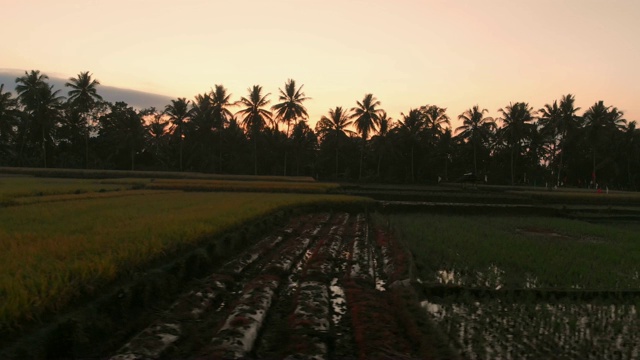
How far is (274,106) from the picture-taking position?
1430 inches

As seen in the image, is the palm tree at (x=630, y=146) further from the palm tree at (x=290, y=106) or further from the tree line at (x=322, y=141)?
the palm tree at (x=290, y=106)

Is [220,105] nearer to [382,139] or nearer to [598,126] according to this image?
[382,139]

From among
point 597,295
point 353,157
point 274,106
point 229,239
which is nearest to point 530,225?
point 597,295

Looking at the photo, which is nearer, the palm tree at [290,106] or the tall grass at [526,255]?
the tall grass at [526,255]

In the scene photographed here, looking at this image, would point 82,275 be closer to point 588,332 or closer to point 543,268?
point 588,332

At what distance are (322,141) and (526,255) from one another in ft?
108

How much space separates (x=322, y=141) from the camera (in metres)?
40.0

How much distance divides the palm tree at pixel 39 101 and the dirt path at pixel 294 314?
3366 centimetres

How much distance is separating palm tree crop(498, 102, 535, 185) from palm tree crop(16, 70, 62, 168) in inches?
1375

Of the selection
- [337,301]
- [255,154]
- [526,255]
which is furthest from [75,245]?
[255,154]

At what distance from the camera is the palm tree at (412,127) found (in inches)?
1518

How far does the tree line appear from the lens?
35.7 m

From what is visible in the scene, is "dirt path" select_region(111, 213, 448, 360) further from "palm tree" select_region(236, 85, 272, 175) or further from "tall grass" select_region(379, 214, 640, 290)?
"palm tree" select_region(236, 85, 272, 175)

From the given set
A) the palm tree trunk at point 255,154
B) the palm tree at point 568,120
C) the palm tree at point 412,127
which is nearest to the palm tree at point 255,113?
the palm tree trunk at point 255,154
